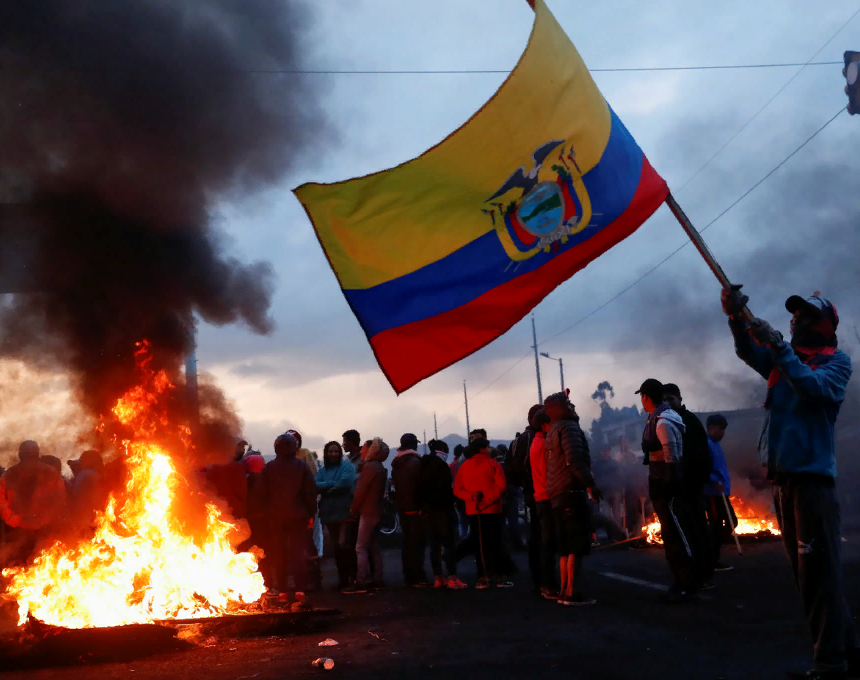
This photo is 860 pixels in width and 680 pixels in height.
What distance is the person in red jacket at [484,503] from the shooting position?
10023 millimetres

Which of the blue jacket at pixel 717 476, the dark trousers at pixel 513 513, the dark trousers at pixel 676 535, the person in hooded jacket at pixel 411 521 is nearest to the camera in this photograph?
the dark trousers at pixel 676 535

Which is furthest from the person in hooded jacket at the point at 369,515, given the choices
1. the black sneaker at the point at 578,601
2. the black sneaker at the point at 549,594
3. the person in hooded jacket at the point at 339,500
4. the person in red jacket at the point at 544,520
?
the black sneaker at the point at 578,601

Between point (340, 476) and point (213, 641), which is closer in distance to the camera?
point (213, 641)

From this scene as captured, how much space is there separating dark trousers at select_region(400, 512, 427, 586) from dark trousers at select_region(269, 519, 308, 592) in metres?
1.54

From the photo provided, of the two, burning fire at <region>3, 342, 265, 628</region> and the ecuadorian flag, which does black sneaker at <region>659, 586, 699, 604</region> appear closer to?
burning fire at <region>3, 342, 265, 628</region>

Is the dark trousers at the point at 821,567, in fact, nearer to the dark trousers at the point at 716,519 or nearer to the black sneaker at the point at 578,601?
the black sneaker at the point at 578,601

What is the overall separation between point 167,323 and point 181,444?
6.53 feet

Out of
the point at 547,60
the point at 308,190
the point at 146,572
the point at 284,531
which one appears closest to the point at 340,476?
the point at 284,531

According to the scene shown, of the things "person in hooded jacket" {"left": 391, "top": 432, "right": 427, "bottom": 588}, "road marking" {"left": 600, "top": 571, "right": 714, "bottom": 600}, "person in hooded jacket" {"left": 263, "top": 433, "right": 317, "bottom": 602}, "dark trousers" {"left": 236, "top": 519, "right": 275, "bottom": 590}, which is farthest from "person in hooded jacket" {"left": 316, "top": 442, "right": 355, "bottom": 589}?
"road marking" {"left": 600, "top": 571, "right": 714, "bottom": 600}

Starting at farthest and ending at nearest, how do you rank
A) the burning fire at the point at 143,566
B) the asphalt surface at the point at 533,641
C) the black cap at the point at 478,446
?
the black cap at the point at 478,446 < the burning fire at the point at 143,566 < the asphalt surface at the point at 533,641

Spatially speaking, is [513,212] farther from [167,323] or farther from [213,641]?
[167,323]

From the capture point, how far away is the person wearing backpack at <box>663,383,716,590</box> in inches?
322

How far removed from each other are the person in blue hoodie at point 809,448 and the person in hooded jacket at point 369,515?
6.05 m

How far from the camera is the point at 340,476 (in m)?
10.8
